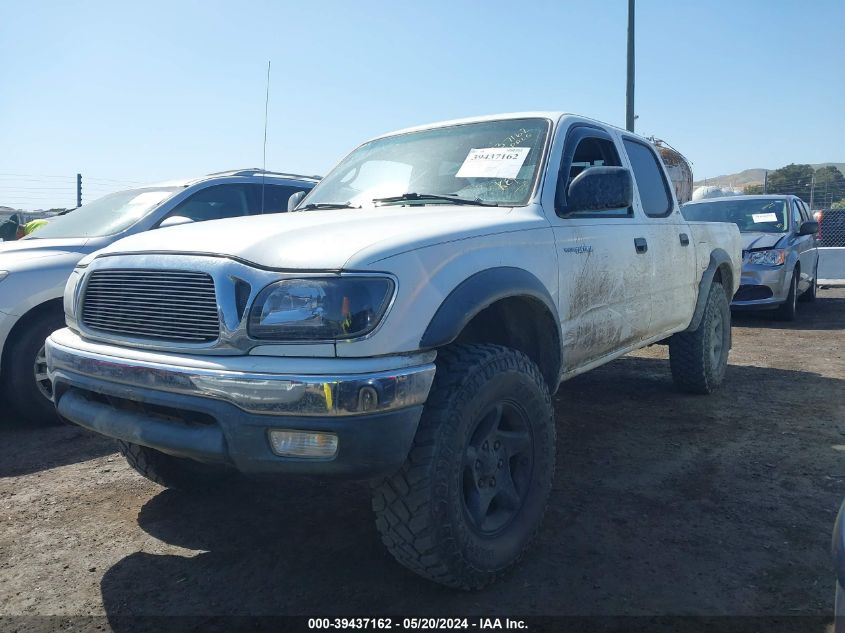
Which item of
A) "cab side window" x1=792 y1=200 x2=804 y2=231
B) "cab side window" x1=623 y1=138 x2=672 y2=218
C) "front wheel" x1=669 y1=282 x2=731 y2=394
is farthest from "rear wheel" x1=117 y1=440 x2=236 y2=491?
"cab side window" x1=792 y1=200 x2=804 y2=231

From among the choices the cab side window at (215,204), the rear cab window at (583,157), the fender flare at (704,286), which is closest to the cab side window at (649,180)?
the rear cab window at (583,157)

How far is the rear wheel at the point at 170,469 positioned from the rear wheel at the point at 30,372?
1.48 m

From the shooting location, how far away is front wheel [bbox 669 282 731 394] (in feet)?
16.5

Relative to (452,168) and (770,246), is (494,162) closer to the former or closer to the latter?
(452,168)

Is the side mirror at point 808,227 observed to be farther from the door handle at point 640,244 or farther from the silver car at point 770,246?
the door handle at point 640,244

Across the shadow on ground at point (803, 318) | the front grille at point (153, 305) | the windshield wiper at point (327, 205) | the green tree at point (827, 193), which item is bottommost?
the shadow on ground at point (803, 318)

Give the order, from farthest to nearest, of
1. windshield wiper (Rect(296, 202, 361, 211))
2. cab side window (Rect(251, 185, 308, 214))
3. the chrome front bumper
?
1. cab side window (Rect(251, 185, 308, 214))
2. windshield wiper (Rect(296, 202, 361, 211))
3. the chrome front bumper

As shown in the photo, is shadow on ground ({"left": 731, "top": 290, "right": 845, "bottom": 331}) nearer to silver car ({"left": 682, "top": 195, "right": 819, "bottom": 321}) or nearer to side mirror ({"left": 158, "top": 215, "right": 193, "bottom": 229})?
silver car ({"left": 682, "top": 195, "right": 819, "bottom": 321})

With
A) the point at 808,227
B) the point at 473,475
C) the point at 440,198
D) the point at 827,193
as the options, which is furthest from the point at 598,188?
the point at 827,193

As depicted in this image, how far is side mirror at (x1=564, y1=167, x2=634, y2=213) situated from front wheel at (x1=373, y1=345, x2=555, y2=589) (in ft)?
3.08

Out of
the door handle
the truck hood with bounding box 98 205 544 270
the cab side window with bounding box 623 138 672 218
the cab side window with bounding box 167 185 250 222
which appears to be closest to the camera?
the truck hood with bounding box 98 205 544 270

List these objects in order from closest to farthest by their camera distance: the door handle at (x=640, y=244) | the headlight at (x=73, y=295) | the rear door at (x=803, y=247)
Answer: the headlight at (x=73, y=295)
the door handle at (x=640, y=244)
the rear door at (x=803, y=247)

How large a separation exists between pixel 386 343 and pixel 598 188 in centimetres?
154

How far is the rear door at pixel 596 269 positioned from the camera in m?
3.26
